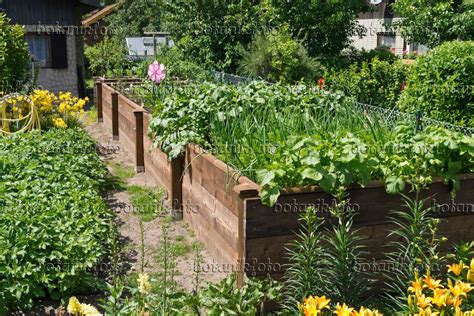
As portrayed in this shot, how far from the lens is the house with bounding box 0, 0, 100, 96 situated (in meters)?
17.7

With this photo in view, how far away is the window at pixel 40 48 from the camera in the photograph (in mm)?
17984

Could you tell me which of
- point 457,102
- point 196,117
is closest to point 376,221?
point 196,117

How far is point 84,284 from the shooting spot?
174 inches

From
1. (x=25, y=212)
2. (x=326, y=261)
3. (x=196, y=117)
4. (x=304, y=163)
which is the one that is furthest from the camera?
(x=196, y=117)

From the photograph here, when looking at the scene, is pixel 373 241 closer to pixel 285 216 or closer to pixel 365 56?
pixel 285 216

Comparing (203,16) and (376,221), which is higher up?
(203,16)

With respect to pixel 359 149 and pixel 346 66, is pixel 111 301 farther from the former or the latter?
pixel 346 66

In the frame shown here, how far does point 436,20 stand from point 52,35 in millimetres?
11150

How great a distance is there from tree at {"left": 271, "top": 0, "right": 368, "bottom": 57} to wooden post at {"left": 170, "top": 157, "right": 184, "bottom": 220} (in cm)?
1077

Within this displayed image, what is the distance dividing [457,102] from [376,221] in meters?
5.50

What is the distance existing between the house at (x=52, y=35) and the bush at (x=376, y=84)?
915 cm

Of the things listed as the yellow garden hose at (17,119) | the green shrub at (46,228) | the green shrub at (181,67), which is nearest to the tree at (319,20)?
the green shrub at (181,67)

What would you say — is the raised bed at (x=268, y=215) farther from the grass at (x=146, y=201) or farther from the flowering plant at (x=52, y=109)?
the flowering plant at (x=52, y=109)

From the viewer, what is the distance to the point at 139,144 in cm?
829
